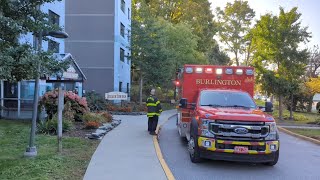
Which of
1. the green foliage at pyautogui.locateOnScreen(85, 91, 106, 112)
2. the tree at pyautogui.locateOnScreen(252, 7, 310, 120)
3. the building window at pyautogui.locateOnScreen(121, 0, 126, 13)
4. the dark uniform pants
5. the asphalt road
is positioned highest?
the building window at pyautogui.locateOnScreen(121, 0, 126, 13)

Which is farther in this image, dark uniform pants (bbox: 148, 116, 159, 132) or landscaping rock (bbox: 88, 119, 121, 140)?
dark uniform pants (bbox: 148, 116, 159, 132)

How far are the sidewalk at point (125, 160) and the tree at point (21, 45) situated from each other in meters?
2.42

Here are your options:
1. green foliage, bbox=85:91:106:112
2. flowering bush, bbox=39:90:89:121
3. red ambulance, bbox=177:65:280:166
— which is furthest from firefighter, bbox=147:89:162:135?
green foliage, bbox=85:91:106:112

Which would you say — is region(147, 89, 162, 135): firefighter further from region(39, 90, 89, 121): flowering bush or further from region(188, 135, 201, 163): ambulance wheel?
region(188, 135, 201, 163): ambulance wheel

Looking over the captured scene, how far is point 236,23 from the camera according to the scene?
7106 centimetres

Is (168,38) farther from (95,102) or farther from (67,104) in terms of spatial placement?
(67,104)

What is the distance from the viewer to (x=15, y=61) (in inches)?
294

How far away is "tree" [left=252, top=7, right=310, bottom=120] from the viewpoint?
31.2 metres

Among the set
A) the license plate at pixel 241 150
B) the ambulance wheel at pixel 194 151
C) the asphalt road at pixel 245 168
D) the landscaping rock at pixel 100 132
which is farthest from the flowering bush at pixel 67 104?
the license plate at pixel 241 150

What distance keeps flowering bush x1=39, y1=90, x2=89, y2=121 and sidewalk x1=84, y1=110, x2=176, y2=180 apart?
3.98 m

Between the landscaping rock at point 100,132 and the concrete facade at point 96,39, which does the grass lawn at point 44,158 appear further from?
the concrete facade at point 96,39

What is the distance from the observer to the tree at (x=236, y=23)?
7031 centimetres

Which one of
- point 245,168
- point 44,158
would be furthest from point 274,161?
point 44,158

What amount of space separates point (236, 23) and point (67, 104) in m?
58.5
